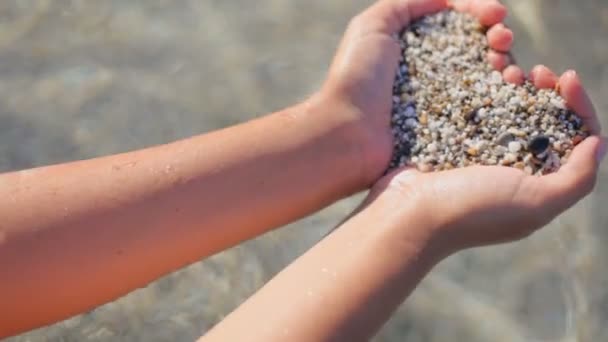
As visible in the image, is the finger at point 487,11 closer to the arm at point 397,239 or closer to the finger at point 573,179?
the arm at point 397,239

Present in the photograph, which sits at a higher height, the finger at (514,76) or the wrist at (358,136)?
the finger at (514,76)

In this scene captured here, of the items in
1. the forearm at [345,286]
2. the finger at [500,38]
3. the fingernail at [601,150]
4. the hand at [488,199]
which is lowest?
the forearm at [345,286]

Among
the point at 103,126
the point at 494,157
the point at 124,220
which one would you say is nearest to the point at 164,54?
the point at 103,126

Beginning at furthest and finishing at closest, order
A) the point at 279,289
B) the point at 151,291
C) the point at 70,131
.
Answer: the point at 70,131
the point at 151,291
the point at 279,289

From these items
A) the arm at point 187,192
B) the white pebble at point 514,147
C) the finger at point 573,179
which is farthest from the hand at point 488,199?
the arm at point 187,192

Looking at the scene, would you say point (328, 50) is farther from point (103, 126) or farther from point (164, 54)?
point (103, 126)

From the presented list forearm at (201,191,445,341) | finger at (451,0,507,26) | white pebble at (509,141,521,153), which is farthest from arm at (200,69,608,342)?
finger at (451,0,507,26)
